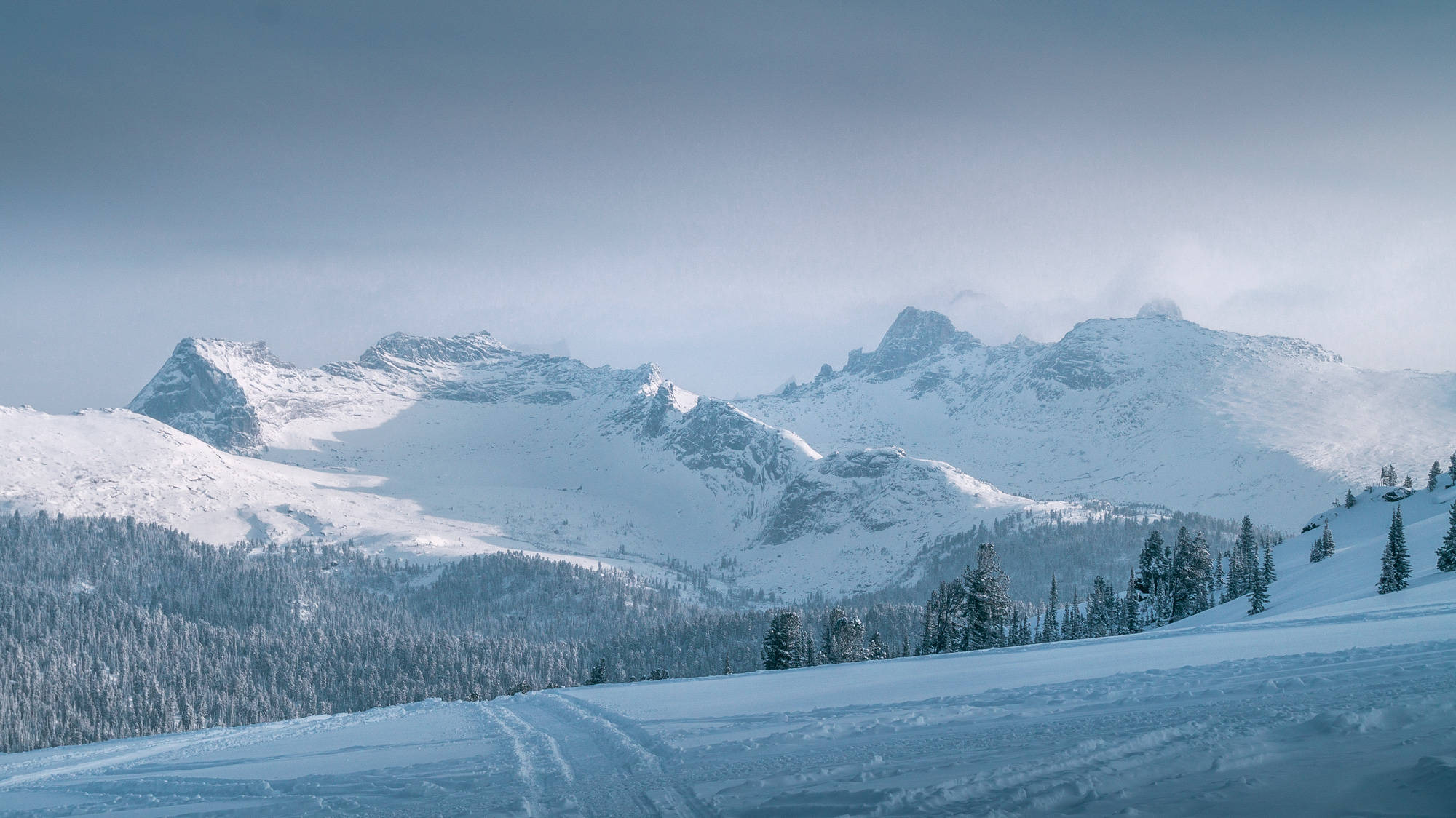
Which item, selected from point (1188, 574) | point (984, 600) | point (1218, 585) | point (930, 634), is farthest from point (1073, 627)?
point (984, 600)

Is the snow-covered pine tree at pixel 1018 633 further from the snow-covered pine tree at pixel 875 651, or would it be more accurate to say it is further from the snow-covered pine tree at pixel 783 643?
the snow-covered pine tree at pixel 783 643

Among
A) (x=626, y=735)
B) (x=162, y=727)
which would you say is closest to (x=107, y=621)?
(x=162, y=727)

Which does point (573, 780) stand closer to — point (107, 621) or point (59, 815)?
point (59, 815)

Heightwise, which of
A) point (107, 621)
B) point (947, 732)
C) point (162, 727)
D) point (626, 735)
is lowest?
point (162, 727)

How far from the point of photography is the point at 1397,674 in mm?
17609

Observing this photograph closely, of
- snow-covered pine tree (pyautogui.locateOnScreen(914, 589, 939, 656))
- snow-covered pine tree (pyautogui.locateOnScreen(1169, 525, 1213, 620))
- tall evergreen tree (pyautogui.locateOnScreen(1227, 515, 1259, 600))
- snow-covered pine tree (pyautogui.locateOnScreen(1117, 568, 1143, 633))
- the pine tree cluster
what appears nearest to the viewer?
snow-covered pine tree (pyautogui.locateOnScreen(914, 589, 939, 656))

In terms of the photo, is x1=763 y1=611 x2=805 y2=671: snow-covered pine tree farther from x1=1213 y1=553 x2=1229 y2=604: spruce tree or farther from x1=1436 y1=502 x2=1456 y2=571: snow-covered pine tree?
x1=1213 y1=553 x2=1229 y2=604: spruce tree

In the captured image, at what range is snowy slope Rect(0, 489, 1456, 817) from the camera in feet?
41.0

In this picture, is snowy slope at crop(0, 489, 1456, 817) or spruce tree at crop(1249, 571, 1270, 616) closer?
snowy slope at crop(0, 489, 1456, 817)

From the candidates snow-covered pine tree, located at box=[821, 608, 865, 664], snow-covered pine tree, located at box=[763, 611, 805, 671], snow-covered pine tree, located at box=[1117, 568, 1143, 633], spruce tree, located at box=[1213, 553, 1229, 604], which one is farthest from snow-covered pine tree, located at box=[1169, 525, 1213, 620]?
snow-covered pine tree, located at box=[763, 611, 805, 671]

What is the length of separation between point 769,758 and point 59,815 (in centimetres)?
1946

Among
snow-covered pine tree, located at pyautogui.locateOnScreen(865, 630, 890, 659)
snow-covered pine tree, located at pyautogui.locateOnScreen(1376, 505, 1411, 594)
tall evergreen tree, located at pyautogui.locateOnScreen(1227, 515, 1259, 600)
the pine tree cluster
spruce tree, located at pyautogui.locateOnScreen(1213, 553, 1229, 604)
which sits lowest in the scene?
the pine tree cluster

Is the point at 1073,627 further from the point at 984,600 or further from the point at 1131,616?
the point at 984,600

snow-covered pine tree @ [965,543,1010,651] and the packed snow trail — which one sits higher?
the packed snow trail
